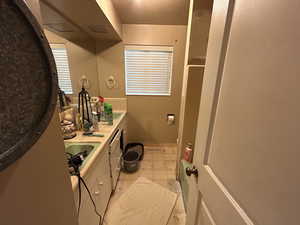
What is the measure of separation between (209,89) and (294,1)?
1.37 ft

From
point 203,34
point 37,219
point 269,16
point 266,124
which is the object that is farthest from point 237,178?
point 203,34

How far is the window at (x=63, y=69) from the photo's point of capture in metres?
1.71

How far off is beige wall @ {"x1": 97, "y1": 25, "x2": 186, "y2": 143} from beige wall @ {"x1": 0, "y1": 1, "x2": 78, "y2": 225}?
2.18m

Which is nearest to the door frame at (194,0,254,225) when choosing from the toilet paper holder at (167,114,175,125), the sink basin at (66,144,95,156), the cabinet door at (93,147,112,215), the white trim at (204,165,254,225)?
the white trim at (204,165,254,225)

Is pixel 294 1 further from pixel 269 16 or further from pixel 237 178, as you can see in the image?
pixel 237 178

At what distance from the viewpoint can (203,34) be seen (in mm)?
1502

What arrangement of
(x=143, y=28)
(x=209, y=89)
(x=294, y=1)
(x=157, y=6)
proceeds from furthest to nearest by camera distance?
(x=143, y=28) → (x=157, y=6) → (x=209, y=89) → (x=294, y=1)

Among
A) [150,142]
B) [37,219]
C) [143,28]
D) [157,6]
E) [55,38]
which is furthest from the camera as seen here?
[150,142]

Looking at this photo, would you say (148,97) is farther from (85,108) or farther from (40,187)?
(40,187)

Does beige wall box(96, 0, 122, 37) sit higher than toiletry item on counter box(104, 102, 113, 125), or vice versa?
beige wall box(96, 0, 122, 37)

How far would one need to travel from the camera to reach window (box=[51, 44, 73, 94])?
1712mm

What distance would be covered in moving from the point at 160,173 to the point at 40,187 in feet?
6.28

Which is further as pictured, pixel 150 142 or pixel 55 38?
pixel 150 142

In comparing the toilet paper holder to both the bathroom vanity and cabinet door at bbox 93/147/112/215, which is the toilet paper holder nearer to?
the bathroom vanity
